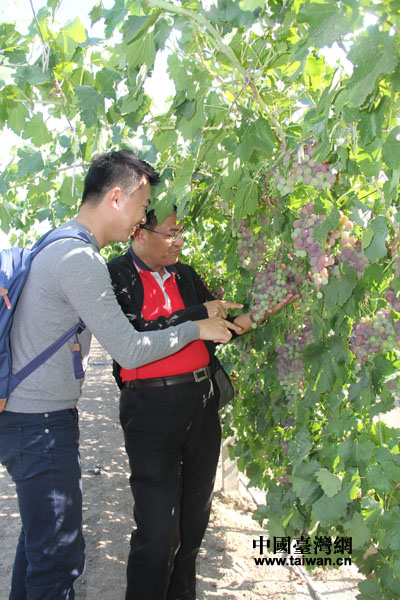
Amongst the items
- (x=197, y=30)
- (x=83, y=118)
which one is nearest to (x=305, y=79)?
(x=197, y=30)

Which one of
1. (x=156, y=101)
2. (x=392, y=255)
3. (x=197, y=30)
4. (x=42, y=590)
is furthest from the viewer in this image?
(x=156, y=101)

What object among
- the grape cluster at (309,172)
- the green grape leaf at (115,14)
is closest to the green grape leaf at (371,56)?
the grape cluster at (309,172)

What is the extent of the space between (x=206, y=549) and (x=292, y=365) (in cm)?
190

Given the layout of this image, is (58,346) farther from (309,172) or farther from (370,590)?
(370,590)

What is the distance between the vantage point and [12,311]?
65.4 inches

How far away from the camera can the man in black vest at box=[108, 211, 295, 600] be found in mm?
2262

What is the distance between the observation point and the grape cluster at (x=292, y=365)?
2.29 m

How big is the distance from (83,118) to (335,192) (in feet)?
2.81

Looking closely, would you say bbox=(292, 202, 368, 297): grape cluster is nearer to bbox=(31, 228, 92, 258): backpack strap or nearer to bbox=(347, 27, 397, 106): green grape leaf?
bbox=(347, 27, 397, 106): green grape leaf

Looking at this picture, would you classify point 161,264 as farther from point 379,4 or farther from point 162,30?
point 379,4

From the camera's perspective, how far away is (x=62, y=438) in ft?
5.72

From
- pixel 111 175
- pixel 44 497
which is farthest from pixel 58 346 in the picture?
pixel 111 175

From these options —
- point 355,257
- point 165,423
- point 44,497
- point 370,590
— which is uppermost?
point 355,257

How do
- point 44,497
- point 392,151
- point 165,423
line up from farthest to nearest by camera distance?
1. point 165,423
2. point 44,497
3. point 392,151
